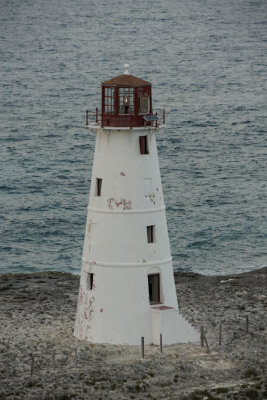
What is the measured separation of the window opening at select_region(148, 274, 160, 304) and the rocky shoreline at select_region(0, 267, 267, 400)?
191 centimetres

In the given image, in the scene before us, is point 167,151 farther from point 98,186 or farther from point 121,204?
point 121,204

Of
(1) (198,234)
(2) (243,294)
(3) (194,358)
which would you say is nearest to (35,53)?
(1) (198,234)

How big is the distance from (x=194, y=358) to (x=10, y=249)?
41.2m

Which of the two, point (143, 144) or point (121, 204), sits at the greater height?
point (143, 144)

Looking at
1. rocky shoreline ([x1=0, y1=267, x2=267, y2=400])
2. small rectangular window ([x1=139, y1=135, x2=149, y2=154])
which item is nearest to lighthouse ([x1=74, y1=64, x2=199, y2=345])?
small rectangular window ([x1=139, y1=135, x2=149, y2=154])

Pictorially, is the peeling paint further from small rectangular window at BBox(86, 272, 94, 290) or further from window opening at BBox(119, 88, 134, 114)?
window opening at BBox(119, 88, 134, 114)

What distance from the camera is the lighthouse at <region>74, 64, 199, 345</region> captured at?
4609 cm

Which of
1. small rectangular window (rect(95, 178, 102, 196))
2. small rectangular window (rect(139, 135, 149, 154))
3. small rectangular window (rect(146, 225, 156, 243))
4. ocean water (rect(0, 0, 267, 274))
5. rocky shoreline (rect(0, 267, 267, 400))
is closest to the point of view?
rocky shoreline (rect(0, 267, 267, 400))

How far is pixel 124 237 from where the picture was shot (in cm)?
4616

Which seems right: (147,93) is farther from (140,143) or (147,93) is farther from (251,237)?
(251,237)

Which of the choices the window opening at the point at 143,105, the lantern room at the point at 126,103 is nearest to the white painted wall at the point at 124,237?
the lantern room at the point at 126,103

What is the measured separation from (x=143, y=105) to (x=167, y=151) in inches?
2957

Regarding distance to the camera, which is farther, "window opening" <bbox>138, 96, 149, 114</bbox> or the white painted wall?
"window opening" <bbox>138, 96, 149, 114</bbox>

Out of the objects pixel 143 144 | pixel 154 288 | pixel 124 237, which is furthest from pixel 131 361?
pixel 143 144
